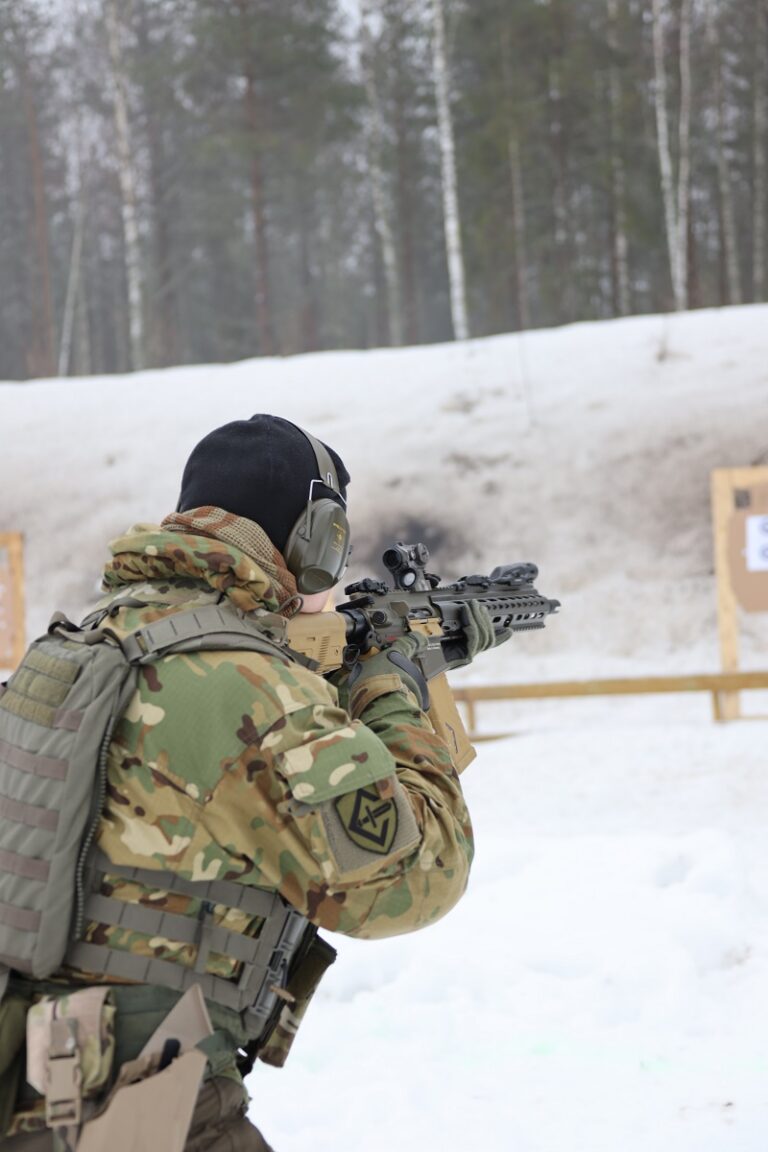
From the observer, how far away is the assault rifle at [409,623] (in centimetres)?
214

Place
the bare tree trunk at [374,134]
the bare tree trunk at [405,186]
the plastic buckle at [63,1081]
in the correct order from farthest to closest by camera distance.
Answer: the bare tree trunk at [405,186] → the bare tree trunk at [374,134] → the plastic buckle at [63,1081]

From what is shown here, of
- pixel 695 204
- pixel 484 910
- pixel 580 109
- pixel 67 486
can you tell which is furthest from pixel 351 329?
pixel 484 910

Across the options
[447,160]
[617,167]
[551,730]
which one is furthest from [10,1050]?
[617,167]

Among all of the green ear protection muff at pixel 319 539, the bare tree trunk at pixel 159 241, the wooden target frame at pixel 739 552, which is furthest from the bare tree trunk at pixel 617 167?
the green ear protection muff at pixel 319 539

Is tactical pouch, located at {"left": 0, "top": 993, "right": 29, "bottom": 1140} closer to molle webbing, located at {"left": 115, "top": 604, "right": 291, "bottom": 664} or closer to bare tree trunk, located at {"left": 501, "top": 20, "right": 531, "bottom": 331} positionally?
molle webbing, located at {"left": 115, "top": 604, "right": 291, "bottom": 664}

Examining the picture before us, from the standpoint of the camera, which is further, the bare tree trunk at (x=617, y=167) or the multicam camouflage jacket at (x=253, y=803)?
the bare tree trunk at (x=617, y=167)

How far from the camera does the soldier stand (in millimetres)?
1527

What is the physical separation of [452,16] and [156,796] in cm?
2111

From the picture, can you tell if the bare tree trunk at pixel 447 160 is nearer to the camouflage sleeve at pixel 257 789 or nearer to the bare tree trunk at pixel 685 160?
the bare tree trunk at pixel 685 160

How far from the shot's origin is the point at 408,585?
8.43 feet

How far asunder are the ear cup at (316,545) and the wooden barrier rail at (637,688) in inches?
254

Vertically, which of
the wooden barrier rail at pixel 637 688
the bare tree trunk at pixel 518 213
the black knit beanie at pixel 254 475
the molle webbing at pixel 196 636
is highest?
Answer: the bare tree trunk at pixel 518 213

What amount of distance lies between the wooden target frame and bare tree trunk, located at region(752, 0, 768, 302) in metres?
13.8

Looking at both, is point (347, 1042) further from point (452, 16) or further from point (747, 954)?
point (452, 16)
